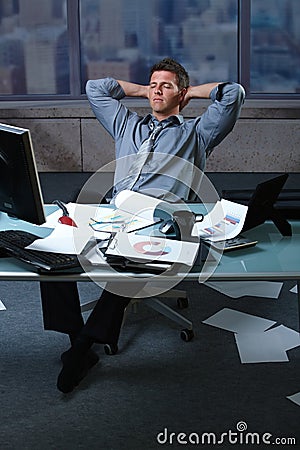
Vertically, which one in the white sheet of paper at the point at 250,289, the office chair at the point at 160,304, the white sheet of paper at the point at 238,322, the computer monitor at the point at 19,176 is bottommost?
the white sheet of paper at the point at 250,289

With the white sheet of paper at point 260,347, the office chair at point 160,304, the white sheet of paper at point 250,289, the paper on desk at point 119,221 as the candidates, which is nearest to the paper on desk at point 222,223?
the paper on desk at point 119,221

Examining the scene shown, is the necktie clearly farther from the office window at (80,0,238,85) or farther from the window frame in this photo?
the office window at (80,0,238,85)

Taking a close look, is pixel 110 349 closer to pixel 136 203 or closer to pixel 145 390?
pixel 145 390

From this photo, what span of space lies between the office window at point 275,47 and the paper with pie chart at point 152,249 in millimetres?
4688

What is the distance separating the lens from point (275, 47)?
686cm

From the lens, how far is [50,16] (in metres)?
6.86

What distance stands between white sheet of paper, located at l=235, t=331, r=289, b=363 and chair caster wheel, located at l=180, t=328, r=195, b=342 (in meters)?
0.19

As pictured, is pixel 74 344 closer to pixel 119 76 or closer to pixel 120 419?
pixel 120 419

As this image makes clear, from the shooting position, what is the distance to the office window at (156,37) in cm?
682

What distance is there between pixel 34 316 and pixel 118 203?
97cm

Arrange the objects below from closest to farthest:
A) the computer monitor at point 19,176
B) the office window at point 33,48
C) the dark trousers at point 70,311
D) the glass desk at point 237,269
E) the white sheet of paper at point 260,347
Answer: the glass desk at point 237,269, the computer monitor at point 19,176, the dark trousers at point 70,311, the white sheet of paper at point 260,347, the office window at point 33,48

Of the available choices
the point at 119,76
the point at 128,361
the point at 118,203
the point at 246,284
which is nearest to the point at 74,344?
the point at 128,361

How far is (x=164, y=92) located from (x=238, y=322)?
1.06 metres

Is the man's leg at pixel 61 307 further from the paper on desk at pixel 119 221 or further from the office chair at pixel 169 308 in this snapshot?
the paper on desk at pixel 119 221
